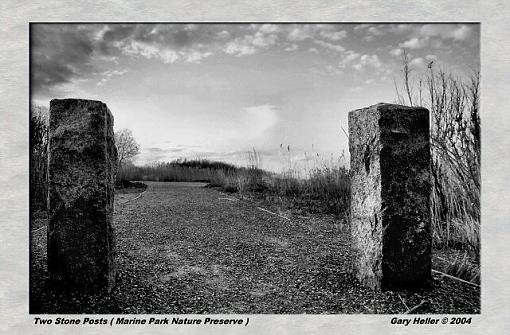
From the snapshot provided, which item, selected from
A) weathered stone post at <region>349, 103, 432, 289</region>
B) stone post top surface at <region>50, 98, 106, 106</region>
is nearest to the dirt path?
weathered stone post at <region>349, 103, 432, 289</region>

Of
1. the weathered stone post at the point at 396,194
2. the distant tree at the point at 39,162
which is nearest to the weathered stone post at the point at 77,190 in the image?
the weathered stone post at the point at 396,194

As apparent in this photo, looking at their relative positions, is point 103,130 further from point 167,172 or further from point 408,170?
point 167,172

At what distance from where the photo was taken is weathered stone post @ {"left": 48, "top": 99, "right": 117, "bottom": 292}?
2.10m

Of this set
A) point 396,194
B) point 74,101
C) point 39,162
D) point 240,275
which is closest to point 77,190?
point 74,101

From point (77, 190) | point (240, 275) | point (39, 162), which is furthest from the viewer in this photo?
point (39, 162)

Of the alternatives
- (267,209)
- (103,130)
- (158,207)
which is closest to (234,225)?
(267,209)

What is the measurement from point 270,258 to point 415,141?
1477mm

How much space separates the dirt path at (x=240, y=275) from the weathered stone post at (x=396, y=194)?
6.8 inches

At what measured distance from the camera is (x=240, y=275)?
2.69 meters

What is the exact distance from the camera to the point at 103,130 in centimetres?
212

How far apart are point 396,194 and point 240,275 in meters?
1.22

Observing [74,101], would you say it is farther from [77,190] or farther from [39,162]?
[39,162]

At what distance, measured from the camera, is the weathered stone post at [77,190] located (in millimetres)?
2096

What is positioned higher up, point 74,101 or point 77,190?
point 74,101
